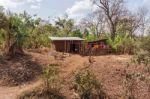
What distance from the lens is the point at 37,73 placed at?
1534 centimetres

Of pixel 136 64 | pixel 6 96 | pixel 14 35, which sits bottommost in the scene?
pixel 6 96

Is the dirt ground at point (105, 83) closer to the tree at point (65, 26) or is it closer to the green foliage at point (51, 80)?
the green foliage at point (51, 80)

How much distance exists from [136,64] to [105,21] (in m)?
24.5

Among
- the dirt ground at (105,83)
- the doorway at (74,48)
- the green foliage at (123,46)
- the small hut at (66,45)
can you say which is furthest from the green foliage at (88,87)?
the doorway at (74,48)

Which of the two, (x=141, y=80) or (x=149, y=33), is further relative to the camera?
(x=149, y=33)

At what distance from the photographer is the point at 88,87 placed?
1176cm

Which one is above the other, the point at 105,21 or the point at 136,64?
Answer: the point at 105,21

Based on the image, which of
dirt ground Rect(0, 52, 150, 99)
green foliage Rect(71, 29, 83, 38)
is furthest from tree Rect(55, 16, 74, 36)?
dirt ground Rect(0, 52, 150, 99)

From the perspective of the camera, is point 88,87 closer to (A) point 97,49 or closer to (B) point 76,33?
(A) point 97,49

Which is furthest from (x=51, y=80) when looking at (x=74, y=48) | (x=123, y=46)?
(x=123, y=46)

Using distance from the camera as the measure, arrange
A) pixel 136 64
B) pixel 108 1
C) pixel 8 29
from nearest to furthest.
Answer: pixel 136 64, pixel 8 29, pixel 108 1

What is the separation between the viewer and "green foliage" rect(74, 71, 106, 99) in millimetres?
11691

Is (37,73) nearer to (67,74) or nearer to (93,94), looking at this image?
(67,74)

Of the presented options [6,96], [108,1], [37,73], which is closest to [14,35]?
[37,73]
